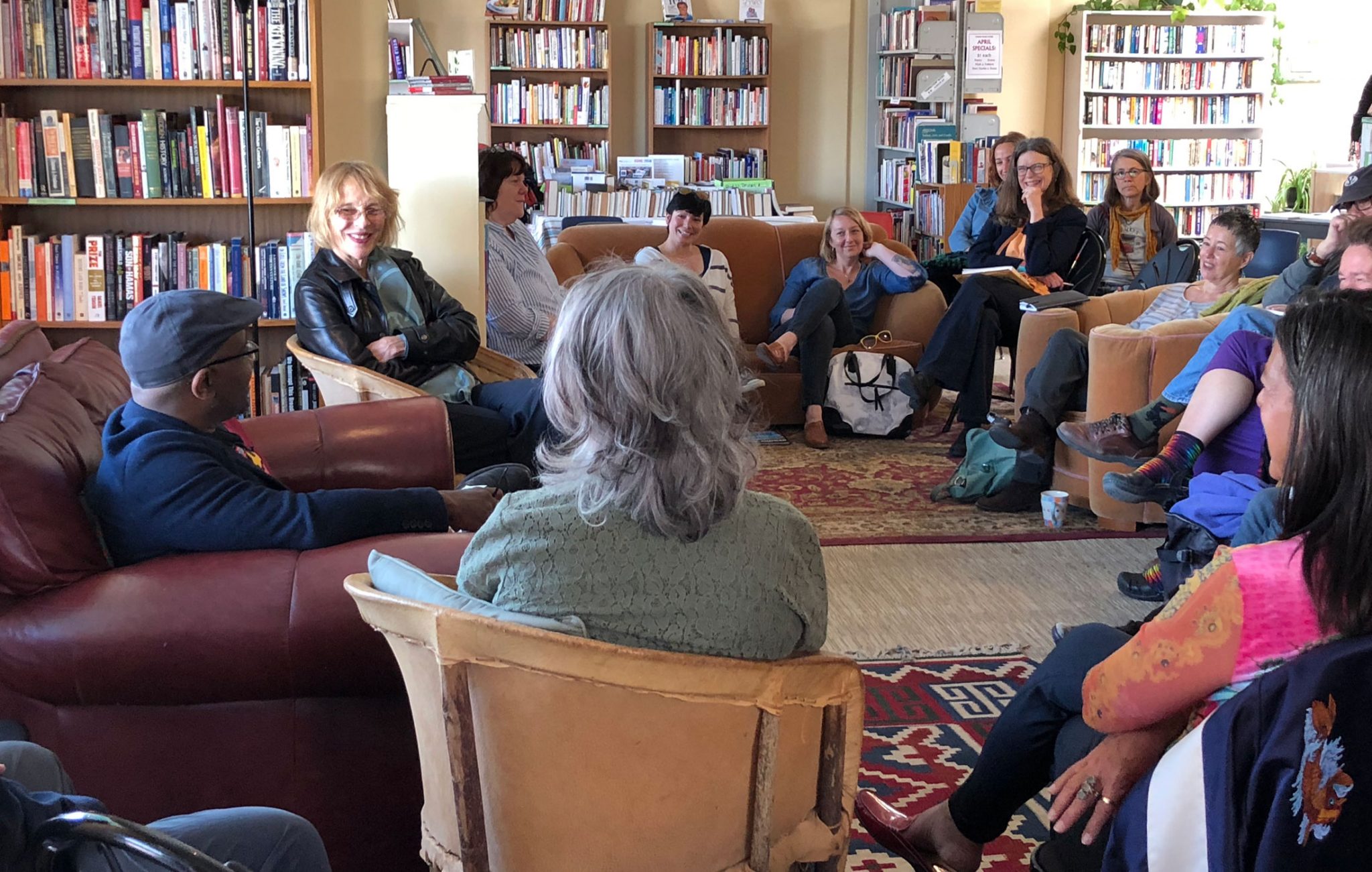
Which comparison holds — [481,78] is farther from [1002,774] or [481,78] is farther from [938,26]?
[1002,774]

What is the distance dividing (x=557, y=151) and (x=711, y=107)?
1139mm

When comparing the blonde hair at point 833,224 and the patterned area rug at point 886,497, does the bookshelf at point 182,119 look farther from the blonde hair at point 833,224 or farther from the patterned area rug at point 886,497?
the blonde hair at point 833,224

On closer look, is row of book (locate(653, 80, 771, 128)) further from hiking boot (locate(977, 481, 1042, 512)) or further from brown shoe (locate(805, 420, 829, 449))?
hiking boot (locate(977, 481, 1042, 512))

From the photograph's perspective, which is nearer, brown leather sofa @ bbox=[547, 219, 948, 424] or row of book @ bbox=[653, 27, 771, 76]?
brown leather sofa @ bbox=[547, 219, 948, 424]

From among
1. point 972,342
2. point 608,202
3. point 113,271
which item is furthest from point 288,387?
point 608,202

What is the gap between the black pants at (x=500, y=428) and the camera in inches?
138

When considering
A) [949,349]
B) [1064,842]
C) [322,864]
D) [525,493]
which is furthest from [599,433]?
[949,349]

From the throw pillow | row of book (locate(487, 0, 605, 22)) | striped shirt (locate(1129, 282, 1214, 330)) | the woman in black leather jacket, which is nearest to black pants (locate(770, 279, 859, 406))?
striped shirt (locate(1129, 282, 1214, 330))

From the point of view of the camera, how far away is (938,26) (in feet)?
26.9

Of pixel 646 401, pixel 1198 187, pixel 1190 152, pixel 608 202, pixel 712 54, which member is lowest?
pixel 646 401

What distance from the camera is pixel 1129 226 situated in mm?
6113

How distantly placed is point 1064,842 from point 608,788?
62cm

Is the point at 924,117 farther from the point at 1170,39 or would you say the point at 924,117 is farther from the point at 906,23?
the point at 1170,39

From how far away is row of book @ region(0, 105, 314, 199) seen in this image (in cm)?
407
